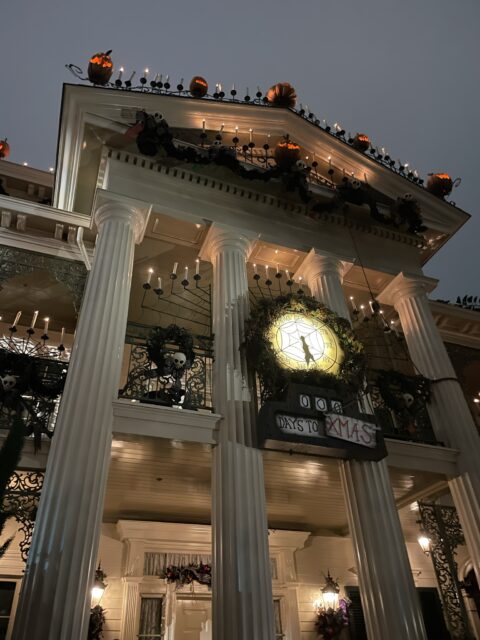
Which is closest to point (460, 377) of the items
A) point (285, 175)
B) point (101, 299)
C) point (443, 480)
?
point (443, 480)

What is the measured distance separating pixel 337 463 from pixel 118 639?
4.37 m

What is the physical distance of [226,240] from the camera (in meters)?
8.12

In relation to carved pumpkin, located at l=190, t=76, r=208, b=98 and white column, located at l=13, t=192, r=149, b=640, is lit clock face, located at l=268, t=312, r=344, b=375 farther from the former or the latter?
carved pumpkin, located at l=190, t=76, r=208, b=98

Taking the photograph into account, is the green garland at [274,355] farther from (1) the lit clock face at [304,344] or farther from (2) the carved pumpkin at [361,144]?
(2) the carved pumpkin at [361,144]

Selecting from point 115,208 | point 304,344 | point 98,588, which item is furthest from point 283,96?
point 98,588

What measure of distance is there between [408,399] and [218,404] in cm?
353

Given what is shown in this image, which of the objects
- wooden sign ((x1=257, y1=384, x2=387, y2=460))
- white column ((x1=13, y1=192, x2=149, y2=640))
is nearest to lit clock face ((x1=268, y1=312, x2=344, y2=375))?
wooden sign ((x1=257, y1=384, x2=387, y2=460))

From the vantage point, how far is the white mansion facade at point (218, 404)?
206 inches

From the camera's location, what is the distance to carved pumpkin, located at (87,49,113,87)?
8.48 meters

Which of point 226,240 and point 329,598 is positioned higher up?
point 226,240

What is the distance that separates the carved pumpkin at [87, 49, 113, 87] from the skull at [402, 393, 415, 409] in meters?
7.74

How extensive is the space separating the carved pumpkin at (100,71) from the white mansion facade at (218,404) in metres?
0.44

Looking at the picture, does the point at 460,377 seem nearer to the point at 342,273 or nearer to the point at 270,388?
the point at 342,273

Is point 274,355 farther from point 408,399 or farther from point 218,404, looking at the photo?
point 408,399
